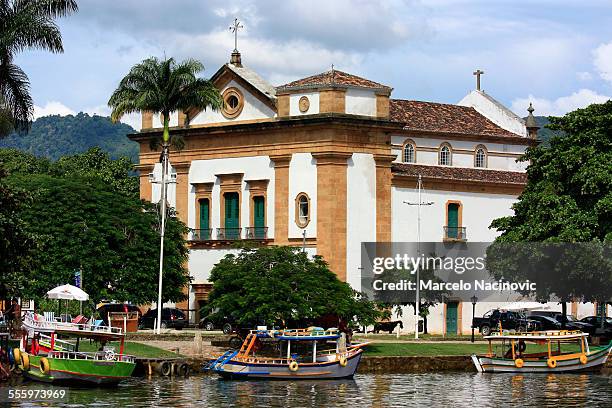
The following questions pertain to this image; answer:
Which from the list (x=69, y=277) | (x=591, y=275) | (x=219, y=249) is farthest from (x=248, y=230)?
(x=591, y=275)

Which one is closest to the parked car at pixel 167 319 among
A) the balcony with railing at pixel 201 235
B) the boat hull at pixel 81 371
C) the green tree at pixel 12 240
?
the balcony with railing at pixel 201 235

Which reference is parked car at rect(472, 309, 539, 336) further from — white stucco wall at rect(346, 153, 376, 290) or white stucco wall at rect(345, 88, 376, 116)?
white stucco wall at rect(345, 88, 376, 116)

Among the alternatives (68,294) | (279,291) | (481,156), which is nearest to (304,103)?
(481,156)

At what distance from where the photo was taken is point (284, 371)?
60.2m

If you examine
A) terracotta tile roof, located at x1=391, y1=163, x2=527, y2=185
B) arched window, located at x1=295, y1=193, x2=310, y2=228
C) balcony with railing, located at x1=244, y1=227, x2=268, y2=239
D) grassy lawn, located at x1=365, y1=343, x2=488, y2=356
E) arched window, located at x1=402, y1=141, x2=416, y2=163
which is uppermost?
arched window, located at x1=402, y1=141, x2=416, y2=163

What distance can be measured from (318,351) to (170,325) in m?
21.5

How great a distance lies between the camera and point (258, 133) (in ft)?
280

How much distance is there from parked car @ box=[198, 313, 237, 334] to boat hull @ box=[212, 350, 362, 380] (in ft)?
24.1

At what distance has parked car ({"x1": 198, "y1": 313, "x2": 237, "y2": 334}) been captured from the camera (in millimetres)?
67988

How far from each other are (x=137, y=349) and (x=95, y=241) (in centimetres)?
1416

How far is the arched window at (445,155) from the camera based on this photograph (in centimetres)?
9112

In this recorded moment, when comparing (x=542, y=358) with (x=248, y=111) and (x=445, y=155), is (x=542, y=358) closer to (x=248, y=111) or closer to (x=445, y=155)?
(x=248, y=111)

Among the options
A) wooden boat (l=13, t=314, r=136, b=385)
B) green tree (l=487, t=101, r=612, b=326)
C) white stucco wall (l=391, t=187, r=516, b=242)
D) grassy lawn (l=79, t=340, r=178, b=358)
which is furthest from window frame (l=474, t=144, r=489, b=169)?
wooden boat (l=13, t=314, r=136, b=385)

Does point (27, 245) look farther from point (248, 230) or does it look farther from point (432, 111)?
point (432, 111)
